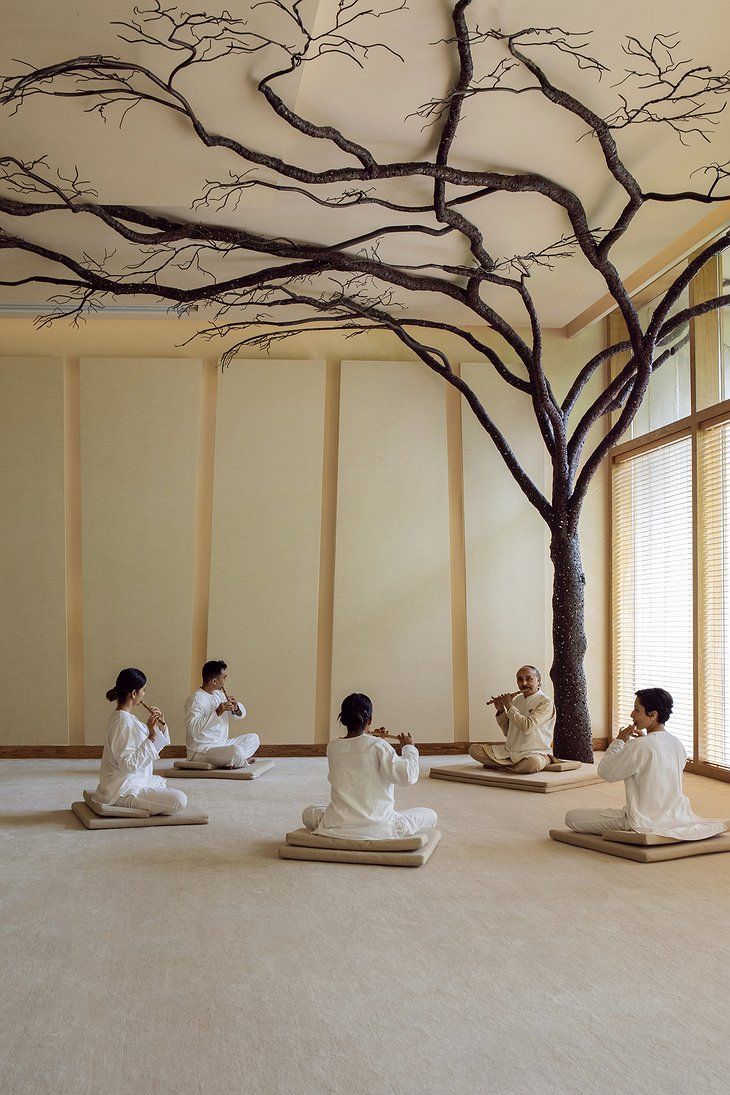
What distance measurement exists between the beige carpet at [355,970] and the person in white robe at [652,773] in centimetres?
26

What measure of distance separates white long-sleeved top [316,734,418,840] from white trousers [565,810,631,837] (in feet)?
3.47

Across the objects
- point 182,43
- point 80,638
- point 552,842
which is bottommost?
point 552,842

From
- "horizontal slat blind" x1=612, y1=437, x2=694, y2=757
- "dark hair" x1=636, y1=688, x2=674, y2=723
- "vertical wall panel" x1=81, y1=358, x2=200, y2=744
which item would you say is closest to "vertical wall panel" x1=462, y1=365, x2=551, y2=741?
"horizontal slat blind" x1=612, y1=437, x2=694, y2=757

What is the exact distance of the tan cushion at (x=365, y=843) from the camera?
4.85 metres

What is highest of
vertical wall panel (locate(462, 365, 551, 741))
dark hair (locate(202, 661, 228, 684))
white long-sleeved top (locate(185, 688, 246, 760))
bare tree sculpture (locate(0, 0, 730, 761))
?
bare tree sculpture (locate(0, 0, 730, 761))

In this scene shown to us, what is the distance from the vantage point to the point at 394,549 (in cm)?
948

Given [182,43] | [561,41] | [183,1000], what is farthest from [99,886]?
[561,41]

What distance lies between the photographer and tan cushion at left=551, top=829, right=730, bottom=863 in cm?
486

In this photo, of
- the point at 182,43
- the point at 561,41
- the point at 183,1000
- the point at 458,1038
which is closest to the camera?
the point at 458,1038

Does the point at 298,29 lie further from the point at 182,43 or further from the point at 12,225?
the point at 12,225

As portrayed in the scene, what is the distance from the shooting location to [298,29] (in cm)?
432

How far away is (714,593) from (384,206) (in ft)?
12.9

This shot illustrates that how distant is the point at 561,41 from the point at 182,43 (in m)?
1.81

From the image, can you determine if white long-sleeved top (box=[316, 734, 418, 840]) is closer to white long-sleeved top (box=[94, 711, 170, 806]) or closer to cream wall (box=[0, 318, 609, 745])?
white long-sleeved top (box=[94, 711, 170, 806])
